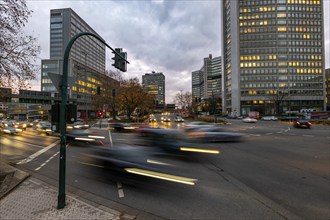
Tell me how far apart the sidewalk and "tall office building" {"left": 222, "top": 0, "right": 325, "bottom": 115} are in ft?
310

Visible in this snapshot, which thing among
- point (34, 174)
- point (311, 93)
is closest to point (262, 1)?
point (311, 93)

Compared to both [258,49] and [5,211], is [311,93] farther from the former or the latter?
[5,211]

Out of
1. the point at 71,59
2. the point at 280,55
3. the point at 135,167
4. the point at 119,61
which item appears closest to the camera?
the point at 135,167

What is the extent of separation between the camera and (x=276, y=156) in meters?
9.91

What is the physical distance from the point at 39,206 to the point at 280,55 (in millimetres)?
106344

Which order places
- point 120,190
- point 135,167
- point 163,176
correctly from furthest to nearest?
point 135,167 → point 163,176 → point 120,190

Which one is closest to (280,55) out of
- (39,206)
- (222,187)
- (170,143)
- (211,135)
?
(211,135)

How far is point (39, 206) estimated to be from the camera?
4.82m

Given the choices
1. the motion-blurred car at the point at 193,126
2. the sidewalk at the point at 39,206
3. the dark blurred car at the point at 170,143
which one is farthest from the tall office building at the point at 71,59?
the sidewalk at the point at 39,206

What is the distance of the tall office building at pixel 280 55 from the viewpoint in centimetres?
8925

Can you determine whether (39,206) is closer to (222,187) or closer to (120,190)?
(120,190)

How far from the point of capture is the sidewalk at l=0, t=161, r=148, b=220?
4.33 m

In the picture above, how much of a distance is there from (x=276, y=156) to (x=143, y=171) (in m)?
7.25

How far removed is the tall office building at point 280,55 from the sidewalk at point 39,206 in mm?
94352
